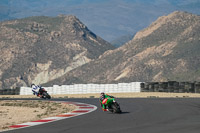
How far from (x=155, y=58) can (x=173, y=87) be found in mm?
58918

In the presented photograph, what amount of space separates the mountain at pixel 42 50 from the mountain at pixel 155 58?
12913 millimetres

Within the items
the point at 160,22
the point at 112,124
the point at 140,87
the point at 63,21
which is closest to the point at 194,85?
the point at 140,87

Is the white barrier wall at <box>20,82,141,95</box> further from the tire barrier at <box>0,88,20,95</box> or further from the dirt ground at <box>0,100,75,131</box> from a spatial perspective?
the dirt ground at <box>0,100,75,131</box>

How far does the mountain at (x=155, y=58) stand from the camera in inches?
3762

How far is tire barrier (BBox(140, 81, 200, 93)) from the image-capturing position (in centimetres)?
→ 4231

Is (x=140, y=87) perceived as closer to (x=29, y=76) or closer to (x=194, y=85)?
(x=194, y=85)

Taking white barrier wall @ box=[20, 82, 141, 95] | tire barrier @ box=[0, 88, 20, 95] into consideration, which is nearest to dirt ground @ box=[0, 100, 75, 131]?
white barrier wall @ box=[20, 82, 141, 95]

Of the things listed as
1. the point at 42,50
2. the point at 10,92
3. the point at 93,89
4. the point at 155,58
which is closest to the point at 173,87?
the point at 93,89

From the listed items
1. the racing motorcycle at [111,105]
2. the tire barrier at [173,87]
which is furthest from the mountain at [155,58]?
the racing motorcycle at [111,105]

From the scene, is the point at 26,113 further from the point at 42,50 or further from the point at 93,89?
the point at 42,50

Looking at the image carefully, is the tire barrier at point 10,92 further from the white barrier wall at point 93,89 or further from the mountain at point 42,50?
the mountain at point 42,50

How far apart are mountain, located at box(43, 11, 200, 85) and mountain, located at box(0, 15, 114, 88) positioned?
12.9m

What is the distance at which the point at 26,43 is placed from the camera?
136 m

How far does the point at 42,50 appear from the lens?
442 ft
